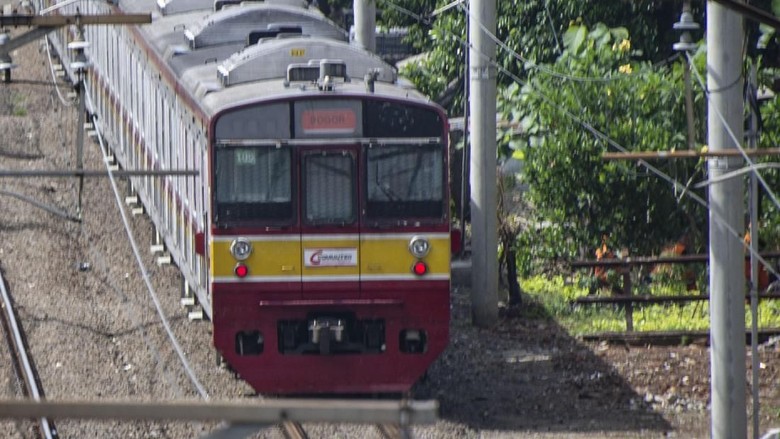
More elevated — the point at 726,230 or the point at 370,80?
the point at 370,80

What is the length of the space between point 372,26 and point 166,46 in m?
3.83

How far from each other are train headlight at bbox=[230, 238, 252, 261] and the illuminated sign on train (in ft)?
3.11

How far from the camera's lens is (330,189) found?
37.1 ft

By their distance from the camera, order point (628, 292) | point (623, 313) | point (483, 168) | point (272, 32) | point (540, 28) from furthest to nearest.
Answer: point (540, 28), point (623, 313), point (483, 168), point (628, 292), point (272, 32)

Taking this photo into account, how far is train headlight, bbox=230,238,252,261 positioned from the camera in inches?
439

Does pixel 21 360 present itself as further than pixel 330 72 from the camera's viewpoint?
Yes

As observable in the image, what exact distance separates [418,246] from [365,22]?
709 centimetres

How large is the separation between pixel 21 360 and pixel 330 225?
3.32m

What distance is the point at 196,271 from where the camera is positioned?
1305 centimetres

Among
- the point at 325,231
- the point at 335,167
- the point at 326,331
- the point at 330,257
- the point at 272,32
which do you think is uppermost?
the point at 272,32

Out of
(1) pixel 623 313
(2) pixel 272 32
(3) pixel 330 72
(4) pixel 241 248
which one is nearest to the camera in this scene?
(4) pixel 241 248

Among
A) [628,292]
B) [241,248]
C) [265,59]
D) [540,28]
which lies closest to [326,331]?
[241,248]

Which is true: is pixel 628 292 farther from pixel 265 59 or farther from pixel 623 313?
pixel 265 59

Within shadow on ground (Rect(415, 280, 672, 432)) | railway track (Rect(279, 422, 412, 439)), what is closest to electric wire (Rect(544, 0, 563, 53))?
shadow on ground (Rect(415, 280, 672, 432))
